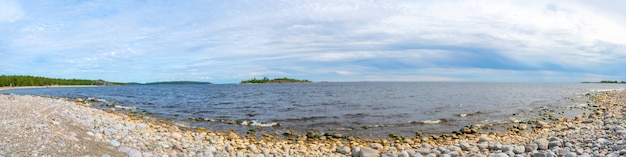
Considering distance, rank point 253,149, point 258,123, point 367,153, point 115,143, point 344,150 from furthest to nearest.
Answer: point 258,123
point 344,150
point 253,149
point 367,153
point 115,143

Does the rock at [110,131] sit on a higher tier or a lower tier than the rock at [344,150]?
higher

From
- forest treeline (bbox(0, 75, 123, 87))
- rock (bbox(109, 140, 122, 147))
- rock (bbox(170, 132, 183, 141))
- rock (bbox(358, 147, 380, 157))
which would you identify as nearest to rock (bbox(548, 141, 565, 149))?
rock (bbox(358, 147, 380, 157))

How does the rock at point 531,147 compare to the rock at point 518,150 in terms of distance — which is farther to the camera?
the rock at point 531,147

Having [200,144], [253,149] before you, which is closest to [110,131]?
[200,144]

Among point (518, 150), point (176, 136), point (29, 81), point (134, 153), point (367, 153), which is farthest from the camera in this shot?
point (29, 81)

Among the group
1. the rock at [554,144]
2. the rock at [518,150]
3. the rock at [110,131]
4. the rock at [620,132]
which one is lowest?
the rock at [518,150]

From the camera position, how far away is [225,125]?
57.4 feet

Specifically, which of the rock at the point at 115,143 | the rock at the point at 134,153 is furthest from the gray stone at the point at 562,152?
the rock at the point at 115,143

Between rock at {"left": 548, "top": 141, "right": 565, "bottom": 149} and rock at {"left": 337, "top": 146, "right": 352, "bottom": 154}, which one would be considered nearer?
rock at {"left": 548, "top": 141, "right": 565, "bottom": 149}

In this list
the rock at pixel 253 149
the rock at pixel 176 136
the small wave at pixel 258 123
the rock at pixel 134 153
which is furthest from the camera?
the small wave at pixel 258 123

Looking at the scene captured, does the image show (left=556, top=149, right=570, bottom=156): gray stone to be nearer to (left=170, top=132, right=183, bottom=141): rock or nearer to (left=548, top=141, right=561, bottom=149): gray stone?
(left=548, top=141, right=561, bottom=149): gray stone

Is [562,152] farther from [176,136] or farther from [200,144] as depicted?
[176,136]

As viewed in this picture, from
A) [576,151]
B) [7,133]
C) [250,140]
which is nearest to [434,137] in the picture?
[576,151]

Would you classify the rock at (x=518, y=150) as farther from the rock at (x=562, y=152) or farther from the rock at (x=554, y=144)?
the rock at (x=554, y=144)
